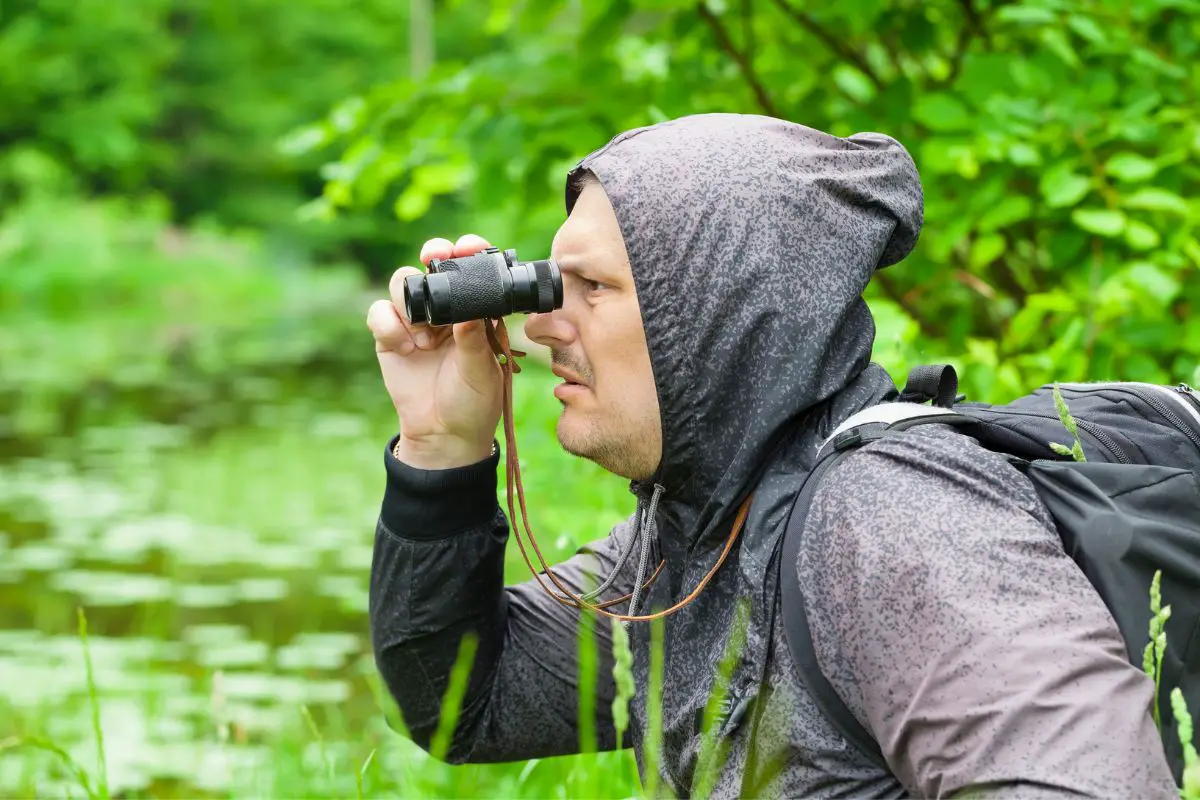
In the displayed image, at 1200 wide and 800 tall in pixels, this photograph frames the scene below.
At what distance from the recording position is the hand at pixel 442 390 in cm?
196

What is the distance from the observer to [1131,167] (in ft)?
8.82

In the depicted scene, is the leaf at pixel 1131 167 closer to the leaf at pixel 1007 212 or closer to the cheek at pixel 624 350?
the leaf at pixel 1007 212

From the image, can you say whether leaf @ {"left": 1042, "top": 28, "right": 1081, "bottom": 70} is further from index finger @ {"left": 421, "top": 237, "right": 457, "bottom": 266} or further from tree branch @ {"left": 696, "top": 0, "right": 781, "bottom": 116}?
index finger @ {"left": 421, "top": 237, "right": 457, "bottom": 266}

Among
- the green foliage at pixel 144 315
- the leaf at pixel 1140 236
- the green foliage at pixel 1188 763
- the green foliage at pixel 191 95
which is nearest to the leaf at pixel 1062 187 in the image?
the leaf at pixel 1140 236

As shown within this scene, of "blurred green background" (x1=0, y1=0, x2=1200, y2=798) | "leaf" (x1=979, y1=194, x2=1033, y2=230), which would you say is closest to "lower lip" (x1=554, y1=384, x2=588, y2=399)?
"blurred green background" (x1=0, y1=0, x2=1200, y2=798)

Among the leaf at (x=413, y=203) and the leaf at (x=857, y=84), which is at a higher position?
the leaf at (x=857, y=84)

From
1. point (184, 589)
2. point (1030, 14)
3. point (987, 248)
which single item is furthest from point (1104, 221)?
point (184, 589)

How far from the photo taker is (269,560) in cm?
728

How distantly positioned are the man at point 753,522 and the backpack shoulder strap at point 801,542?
0.02 meters

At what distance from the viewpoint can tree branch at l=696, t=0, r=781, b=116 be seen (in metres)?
3.48

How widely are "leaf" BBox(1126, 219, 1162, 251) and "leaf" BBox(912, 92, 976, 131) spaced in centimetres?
40

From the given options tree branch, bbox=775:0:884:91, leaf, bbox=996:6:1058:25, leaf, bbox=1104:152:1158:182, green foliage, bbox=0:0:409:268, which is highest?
green foliage, bbox=0:0:409:268

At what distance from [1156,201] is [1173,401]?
47.7 inches

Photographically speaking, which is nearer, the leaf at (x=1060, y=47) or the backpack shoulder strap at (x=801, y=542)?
the backpack shoulder strap at (x=801, y=542)
